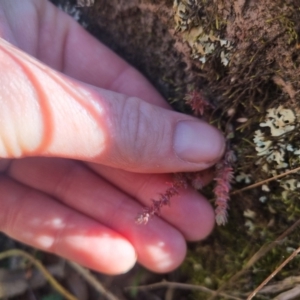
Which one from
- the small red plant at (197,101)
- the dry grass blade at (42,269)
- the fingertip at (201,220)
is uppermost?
the small red plant at (197,101)

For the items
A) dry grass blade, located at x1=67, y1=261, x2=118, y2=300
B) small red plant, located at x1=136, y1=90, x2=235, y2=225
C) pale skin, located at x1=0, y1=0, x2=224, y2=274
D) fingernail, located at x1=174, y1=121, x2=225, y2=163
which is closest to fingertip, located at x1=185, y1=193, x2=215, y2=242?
pale skin, located at x1=0, y1=0, x2=224, y2=274

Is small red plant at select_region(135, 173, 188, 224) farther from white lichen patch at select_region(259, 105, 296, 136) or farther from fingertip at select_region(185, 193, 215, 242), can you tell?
white lichen patch at select_region(259, 105, 296, 136)

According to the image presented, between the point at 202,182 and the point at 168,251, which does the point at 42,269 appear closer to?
the point at 168,251

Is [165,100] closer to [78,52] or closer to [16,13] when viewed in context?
[78,52]

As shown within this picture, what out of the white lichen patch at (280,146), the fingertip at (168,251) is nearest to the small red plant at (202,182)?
the white lichen patch at (280,146)

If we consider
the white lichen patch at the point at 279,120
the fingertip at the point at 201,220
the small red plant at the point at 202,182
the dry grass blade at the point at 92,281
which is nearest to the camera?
the white lichen patch at the point at 279,120

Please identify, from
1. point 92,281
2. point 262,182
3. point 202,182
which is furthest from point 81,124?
point 92,281

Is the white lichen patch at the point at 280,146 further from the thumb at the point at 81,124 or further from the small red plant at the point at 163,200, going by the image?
the small red plant at the point at 163,200
